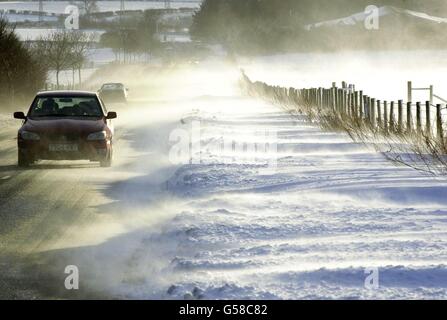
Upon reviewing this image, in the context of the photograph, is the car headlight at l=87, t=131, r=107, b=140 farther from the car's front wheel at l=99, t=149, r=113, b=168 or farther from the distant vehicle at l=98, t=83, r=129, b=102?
the distant vehicle at l=98, t=83, r=129, b=102

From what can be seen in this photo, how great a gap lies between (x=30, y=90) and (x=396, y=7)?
92.0 meters

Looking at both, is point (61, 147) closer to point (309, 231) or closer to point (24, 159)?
point (24, 159)

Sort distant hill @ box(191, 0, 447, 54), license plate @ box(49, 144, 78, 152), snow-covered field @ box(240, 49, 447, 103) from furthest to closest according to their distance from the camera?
distant hill @ box(191, 0, 447, 54), snow-covered field @ box(240, 49, 447, 103), license plate @ box(49, 144, 78, 152)

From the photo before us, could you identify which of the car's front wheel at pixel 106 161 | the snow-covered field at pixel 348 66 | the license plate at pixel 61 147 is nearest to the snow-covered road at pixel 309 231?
the car's front wheel at pixel 106 161

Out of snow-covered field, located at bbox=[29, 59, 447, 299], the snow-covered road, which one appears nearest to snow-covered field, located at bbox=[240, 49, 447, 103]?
the snow-covered road

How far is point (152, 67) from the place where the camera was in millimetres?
136125

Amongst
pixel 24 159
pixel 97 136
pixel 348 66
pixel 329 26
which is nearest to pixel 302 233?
pixel 97 136

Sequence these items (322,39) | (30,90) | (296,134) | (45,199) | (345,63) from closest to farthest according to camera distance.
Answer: (45,199)
(296,134)
(30,90)
(345,63)
(322,39)

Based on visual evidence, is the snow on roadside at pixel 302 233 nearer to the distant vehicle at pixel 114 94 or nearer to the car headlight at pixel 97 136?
the car headlight at pixel 97 136

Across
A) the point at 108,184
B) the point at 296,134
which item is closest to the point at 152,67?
the point at 296,134

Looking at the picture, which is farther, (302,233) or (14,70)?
(14,70)

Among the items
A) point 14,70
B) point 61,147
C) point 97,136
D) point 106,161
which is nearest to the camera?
point 61,147

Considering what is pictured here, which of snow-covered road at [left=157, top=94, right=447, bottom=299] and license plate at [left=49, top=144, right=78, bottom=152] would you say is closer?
snow-covered road at [left=157, top=94, right=447, bottom=299]

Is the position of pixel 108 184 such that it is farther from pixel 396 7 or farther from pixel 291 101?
pixel 396 7
